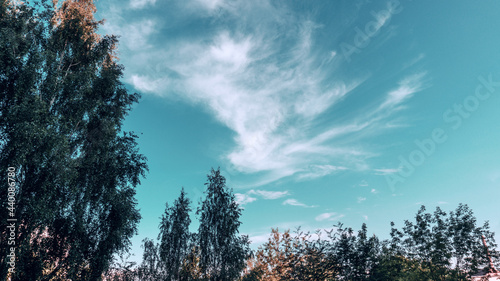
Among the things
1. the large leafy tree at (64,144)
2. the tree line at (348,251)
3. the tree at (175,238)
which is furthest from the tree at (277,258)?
the tree at (175,238)

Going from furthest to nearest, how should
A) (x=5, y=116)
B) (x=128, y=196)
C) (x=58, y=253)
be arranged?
(x=128, y=196) < (x=58, y=253) < (x=5, y=116)

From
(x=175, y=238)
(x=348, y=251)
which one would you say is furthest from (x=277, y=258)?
(x=175, y=238)

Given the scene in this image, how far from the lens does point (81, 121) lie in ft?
61.6

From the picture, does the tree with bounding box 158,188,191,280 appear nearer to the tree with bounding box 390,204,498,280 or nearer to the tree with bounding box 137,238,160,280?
the tree with bounding box 137,238,160,280

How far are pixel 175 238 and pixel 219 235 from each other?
30.9ft

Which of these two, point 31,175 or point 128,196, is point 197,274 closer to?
point 128,196

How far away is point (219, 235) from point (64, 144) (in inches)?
783

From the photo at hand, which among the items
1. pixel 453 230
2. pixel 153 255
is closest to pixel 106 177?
pixel 153 255

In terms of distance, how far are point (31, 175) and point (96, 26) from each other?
13082 millimetres

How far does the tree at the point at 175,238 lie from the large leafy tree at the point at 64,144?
611 inches

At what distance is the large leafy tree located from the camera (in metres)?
14.4

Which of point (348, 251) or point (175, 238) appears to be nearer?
point (348, 251)

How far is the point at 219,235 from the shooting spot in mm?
30016

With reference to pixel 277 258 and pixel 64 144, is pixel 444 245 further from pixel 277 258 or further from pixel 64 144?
pixel 64 144
